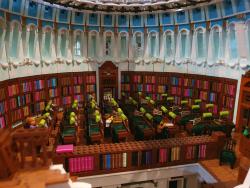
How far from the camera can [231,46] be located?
9.80m

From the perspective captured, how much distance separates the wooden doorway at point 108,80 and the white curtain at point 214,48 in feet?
18.8

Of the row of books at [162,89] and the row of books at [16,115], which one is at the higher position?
the row of books at [162,89]

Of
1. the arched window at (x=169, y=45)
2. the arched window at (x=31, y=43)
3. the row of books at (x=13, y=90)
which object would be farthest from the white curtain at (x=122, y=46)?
the row of books at (x=13, y=90)

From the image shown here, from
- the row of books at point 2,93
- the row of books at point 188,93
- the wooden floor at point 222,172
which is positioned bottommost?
the wooden floor at point 222,172

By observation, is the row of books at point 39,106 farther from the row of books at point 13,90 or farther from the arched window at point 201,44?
the arched window at point 201,44

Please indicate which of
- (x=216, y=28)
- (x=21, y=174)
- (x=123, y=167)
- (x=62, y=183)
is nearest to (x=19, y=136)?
(x=21, y=174)

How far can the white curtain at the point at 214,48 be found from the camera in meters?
10.4

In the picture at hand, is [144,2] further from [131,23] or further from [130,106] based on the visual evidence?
[130,106]

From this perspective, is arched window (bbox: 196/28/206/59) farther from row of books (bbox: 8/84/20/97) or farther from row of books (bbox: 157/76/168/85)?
row of books (bbox: 8/84/20/97)

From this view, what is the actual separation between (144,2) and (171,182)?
30.1 feet

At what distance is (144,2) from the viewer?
11.5 m

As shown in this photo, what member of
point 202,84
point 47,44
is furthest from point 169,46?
point 47,44

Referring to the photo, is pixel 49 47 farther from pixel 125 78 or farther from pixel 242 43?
pixel 242 43

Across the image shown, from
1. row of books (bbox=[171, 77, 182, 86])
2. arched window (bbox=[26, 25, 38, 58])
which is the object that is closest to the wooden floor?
row of books (bbox=[171, 77, 182, 86])
